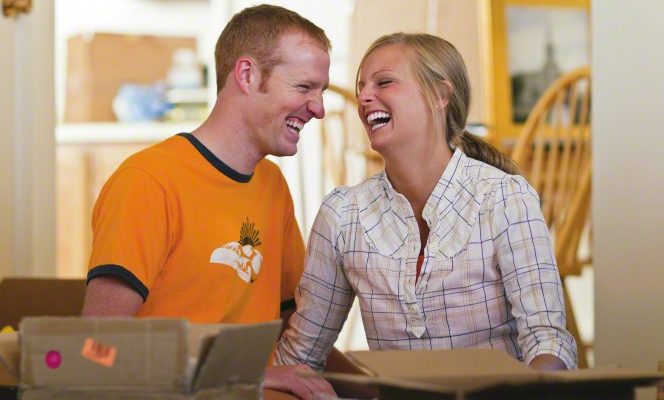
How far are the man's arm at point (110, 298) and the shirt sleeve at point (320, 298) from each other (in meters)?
0.31

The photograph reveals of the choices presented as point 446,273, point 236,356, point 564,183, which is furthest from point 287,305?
point 564,183

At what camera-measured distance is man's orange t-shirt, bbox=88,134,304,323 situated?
62.0 inches

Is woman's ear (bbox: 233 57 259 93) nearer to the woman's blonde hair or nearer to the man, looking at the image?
the man

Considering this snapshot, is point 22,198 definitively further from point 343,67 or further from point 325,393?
point 343,67

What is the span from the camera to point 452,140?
1.79 metres

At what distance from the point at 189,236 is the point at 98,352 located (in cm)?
57

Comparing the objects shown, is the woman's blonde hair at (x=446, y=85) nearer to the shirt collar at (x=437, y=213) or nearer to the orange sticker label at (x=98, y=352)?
the shirt collar at (x=437, y=213)

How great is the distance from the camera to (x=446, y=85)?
1.76 meters

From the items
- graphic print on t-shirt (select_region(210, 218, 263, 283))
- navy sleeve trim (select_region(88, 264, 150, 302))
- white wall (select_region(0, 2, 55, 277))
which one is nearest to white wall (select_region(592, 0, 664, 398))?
graphic print on t-shirt (select_region(210, 218, 263, 283))

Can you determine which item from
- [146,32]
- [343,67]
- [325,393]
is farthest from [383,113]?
[146,32]

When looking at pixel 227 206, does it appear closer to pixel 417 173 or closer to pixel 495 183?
pixel 417 173

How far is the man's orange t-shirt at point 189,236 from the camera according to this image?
1.58 metres

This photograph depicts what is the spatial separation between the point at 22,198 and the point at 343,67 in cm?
197

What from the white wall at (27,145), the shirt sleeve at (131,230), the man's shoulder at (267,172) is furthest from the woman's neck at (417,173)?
the white wall at (27,145)
